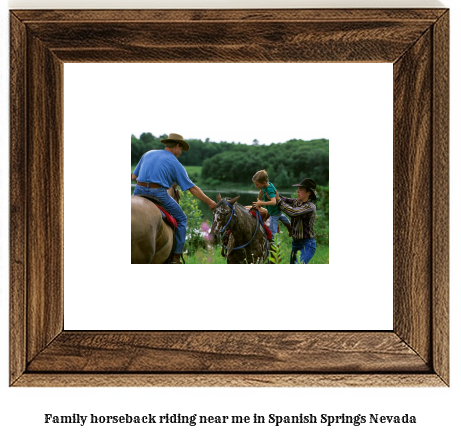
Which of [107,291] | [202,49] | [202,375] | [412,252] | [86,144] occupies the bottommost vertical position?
[202,375]

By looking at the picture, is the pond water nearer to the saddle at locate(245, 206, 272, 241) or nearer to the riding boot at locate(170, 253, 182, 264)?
the saddle at locate(245, 206, 272, 241)

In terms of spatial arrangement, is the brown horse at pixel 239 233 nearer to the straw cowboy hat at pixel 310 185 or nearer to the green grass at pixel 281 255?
the green grass at pixel 281 255

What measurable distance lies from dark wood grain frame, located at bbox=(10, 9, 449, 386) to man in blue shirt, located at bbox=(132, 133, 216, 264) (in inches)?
12.5

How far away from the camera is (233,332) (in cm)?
215

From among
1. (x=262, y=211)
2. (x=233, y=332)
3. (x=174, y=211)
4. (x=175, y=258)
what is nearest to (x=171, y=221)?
(x=174, y=211)

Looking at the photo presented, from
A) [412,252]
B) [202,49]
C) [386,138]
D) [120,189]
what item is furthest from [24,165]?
[412,252]

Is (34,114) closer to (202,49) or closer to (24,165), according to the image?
(24,165)

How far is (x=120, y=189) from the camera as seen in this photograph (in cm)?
224

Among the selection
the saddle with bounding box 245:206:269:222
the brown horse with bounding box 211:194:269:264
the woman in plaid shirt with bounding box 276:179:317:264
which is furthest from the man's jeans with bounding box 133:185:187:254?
the woman in plaid shirt with bounding box 276:179:317:264

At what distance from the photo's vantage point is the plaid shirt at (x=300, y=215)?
2232mm

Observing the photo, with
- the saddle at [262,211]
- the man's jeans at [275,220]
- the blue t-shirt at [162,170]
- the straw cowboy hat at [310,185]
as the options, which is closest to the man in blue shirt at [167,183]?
the blue t-shirt at [162,170]

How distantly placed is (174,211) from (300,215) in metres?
0.51

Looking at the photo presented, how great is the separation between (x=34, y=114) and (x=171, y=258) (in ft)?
2.58

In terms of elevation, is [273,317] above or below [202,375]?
above
